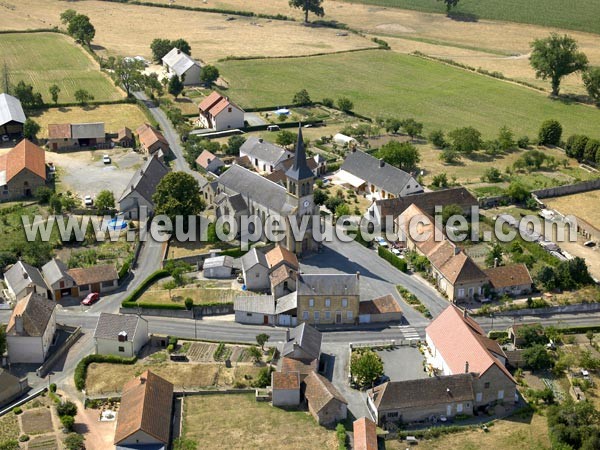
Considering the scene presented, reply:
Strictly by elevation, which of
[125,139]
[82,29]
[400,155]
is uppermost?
[82,29]

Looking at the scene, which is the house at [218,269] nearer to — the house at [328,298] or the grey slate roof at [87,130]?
the house at [328,298]

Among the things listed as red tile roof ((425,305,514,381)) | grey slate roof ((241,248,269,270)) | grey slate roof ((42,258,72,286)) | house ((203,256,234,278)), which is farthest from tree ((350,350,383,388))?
grey slate roof ((42,258,72,286))

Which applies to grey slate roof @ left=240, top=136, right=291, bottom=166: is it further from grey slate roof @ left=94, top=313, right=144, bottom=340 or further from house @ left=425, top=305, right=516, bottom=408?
house @ left=425, top=305, right=516, bottom=408

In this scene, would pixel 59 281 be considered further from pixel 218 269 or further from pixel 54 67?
pixel 54 67

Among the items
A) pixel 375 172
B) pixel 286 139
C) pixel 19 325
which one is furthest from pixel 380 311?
pixel 286 139

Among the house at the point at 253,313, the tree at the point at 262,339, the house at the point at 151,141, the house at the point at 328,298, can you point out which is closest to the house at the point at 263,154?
the house at the point at 151,141
